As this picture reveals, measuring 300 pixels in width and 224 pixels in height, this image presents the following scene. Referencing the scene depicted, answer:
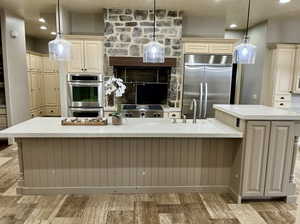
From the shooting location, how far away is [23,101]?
5.51 m

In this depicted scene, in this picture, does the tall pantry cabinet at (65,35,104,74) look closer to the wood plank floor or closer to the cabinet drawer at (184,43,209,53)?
the cabinet drawer at (184,43,209,53)

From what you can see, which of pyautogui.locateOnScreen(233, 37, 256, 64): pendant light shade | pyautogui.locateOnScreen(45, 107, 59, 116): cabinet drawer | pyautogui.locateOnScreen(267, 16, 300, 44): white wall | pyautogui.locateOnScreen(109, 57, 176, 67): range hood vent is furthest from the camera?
pyautogui.locateOnScreen(45, 107, 59, 116): cabinet drawer

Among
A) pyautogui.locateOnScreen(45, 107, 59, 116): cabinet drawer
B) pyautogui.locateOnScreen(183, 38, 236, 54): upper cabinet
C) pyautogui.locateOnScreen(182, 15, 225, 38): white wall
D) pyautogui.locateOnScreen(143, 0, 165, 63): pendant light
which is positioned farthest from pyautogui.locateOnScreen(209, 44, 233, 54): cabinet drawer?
pyautogui.locateOnScreen(45, 107, 59, 116): cabinet drawer

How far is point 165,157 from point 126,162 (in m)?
0.50

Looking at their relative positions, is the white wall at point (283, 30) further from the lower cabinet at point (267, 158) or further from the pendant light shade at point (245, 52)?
the lower cabinet at point (267, 158)

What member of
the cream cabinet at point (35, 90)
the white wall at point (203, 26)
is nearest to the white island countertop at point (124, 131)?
the white wall at point (203, 26)

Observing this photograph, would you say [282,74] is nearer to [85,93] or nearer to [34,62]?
[85,93]

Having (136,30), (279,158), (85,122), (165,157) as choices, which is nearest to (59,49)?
(85,122)

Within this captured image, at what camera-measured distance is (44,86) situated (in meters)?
8.35

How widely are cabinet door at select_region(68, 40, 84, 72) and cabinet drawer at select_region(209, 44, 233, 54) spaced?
2.74m

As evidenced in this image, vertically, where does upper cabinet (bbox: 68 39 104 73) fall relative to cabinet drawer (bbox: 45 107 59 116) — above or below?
above

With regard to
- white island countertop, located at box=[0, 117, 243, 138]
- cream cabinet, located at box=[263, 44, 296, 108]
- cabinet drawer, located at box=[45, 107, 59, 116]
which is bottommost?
cabinet drawer, located at box=[45, 107, 59, 116]

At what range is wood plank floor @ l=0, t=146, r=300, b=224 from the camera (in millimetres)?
2479

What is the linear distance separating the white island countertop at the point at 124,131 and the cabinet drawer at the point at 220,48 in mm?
2498
